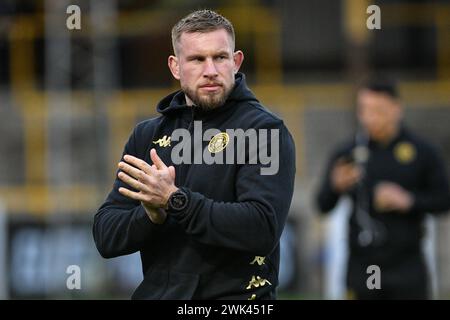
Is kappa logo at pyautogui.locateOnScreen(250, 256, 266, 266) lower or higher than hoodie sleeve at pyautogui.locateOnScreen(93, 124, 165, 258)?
lower

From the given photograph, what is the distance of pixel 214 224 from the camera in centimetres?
452

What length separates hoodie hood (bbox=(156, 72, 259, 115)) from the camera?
15.6 feet

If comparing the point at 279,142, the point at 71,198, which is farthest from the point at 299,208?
the point at 279,142

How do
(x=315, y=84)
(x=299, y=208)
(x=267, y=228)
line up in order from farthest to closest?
A: (x=315, y=84), (x=299, y=208), (x=267, y=228)

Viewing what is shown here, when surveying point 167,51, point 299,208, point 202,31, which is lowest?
point 299,208

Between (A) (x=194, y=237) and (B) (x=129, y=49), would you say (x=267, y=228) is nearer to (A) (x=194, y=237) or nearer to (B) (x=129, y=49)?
(A) (x=194, y=237)

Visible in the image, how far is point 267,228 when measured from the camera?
4551 mm

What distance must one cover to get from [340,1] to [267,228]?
15962mm

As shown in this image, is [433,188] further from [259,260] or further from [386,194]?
[259,260]

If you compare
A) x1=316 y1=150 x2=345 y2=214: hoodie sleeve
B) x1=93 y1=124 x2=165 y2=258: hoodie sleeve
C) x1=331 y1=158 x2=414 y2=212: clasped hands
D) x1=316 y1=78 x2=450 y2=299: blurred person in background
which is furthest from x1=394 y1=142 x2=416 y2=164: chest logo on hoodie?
x1=93 y1=124 x2=165 y2=258: hoodie sleeve

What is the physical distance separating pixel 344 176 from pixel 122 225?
469cm

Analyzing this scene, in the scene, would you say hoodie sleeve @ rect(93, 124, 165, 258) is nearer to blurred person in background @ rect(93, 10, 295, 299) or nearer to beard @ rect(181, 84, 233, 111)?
blurred person in background @ rect(93, 10, 295, 299)

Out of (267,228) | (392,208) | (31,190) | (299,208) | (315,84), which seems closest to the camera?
(267,228)

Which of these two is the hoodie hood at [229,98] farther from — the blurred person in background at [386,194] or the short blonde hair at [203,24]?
the blurred person in background at [386,194]
